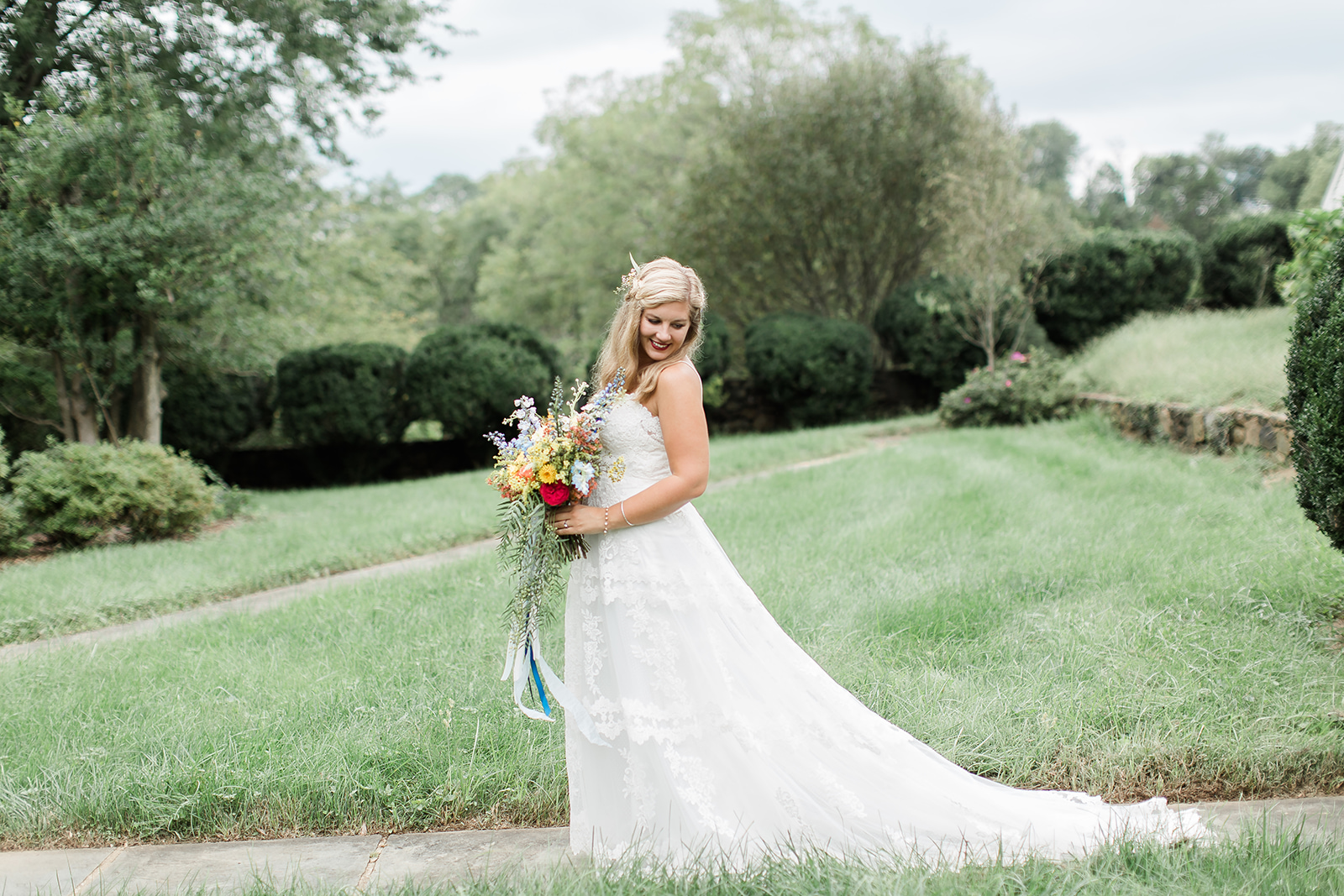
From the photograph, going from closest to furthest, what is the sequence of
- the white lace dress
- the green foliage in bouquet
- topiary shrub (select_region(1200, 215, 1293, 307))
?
1. the white lace dress
2. the green foliage in bouquet
3. topiary shrub (select_region(1200, 215, 1293, 307))

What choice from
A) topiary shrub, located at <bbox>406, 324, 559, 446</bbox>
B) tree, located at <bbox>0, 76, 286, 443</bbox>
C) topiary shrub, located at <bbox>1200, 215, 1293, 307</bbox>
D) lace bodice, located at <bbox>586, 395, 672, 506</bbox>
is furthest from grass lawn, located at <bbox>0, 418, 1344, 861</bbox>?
topiary shrub, located at <bbox>1200, 215, 1293, 307</bbox>

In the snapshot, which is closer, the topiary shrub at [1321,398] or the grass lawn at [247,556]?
the topiary shrub at [1321,398]

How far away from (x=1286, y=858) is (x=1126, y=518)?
3.66 m

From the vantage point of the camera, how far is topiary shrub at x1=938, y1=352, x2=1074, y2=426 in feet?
37.8

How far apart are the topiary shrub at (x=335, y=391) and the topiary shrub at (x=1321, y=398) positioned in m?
11.7

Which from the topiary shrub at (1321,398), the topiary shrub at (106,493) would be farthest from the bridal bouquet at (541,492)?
the topiary shrub at (106,493)

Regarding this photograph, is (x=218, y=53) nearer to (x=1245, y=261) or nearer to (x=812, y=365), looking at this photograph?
(x=812, y=365)

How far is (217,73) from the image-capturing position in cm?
1023

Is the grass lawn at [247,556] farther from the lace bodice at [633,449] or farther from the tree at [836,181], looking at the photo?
the tree at [836,181]

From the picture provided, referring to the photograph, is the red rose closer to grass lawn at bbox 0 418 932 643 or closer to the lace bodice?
the lace bodice

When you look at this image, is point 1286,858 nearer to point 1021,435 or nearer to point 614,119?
point 1021,435

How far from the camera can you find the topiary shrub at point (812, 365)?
14.0m

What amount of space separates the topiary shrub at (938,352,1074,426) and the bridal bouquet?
10310mm

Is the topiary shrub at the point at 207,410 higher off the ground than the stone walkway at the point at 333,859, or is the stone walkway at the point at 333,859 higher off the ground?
the topiary shrub at the point at 207,410
